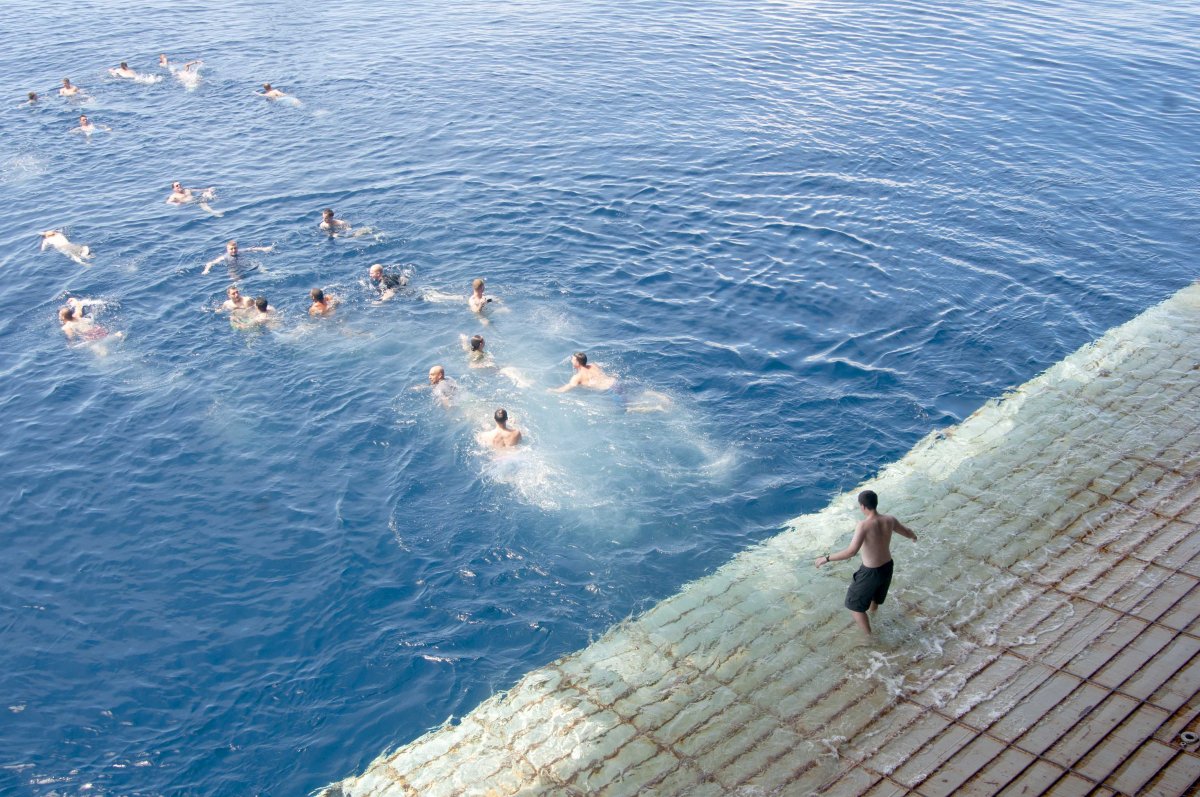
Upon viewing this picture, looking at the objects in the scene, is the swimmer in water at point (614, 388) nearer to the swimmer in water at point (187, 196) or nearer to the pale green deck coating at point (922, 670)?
the pale green deck coating at point (922, 670)

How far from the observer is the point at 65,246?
24781 mm

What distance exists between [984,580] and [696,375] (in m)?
7.75

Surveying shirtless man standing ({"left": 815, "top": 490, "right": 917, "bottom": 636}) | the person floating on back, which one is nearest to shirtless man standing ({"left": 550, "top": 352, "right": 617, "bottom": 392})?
shirtless man standing ({"left": 815, "top": 490, "right": 917, "bottom": 636})

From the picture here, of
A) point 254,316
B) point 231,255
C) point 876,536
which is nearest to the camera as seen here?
point 876,536

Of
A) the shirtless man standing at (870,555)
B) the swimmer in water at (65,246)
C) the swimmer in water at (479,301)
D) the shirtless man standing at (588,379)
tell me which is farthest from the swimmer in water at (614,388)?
the swimmer in water at (65,246)

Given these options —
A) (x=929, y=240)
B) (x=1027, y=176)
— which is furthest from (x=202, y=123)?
(x=1027, y=176)

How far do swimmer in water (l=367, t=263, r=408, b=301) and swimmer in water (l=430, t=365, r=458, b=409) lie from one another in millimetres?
4274

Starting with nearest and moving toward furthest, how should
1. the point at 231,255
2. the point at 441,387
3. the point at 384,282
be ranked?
the point at 441,387
the point at 384,282
the point at 231,255

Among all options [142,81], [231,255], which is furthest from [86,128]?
[231,255]

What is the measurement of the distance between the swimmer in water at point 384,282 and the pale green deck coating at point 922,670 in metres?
12.1

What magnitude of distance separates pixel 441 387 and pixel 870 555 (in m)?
10.1

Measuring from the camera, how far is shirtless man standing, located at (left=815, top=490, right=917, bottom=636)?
11.5 meters

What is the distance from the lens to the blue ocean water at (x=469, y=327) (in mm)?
13539

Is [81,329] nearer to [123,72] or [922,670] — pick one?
[922,670]
